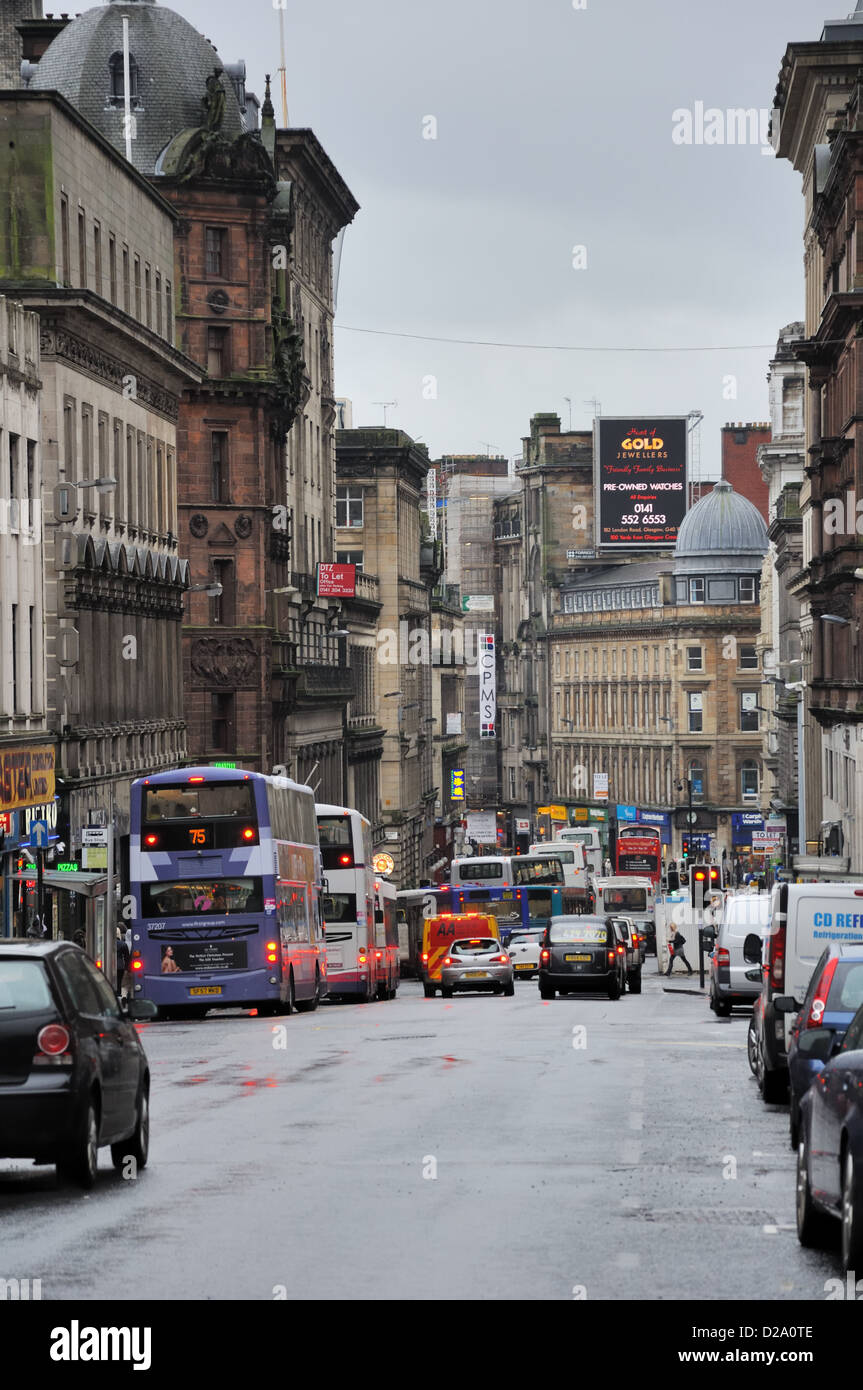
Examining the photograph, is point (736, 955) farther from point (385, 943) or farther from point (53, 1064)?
point (53, 1064)

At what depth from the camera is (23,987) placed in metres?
14.8

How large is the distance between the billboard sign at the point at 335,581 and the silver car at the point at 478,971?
41.1 metres

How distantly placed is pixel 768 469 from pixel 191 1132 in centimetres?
10751

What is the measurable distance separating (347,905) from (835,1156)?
3876 centimetres

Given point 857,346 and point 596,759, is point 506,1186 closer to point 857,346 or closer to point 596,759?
point 857,346

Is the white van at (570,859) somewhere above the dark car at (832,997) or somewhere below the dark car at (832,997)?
below

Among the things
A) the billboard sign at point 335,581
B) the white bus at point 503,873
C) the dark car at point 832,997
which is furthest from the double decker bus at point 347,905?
the billboard sign at point 335,581

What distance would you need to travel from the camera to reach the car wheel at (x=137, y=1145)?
16.4m

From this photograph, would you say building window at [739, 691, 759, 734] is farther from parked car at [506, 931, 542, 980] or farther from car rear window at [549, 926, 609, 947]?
car rear window at [549, 926, 609, 947]

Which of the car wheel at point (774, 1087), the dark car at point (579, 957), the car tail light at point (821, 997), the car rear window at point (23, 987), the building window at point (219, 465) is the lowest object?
the dark car at point (579, 957)

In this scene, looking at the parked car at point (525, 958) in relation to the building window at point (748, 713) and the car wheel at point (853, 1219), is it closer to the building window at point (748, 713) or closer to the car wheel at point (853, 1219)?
the car wheel at point (853, 1219)

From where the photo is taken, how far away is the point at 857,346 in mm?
67500

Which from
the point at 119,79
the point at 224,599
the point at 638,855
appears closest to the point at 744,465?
the point at 638,855
